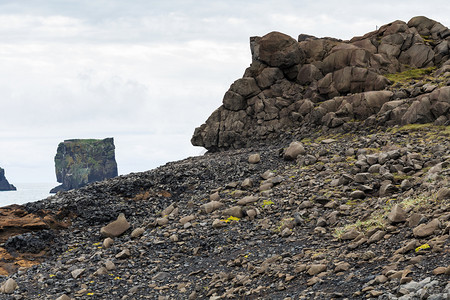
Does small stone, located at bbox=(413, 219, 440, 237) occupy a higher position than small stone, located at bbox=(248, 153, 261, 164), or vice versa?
small stone, located at bbox=(248, 153, 261, 164)

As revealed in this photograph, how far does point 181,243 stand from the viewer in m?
22.8

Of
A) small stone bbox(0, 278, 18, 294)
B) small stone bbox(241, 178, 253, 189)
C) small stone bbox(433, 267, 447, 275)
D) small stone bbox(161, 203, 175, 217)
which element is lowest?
small stone bbox(0, 278, 18, 294)

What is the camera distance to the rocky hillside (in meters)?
15.2

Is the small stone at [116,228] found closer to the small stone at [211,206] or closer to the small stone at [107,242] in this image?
the small stone at [107,242]

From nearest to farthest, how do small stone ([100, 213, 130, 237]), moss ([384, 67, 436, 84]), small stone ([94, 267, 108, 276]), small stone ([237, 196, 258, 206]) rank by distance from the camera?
small stone ([94, 267, 108, 276]), small stone ([237, 196, 258, 206]), small stone ([100, 213, 130, 237]), moss ([384, 67, 436, 84])

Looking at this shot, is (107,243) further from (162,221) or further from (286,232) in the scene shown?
(286,232)

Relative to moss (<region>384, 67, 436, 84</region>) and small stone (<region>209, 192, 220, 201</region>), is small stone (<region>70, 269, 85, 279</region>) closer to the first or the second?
small stone (<region>209, 192, 220, 201</region>)

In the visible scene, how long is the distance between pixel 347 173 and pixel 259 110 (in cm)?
1672

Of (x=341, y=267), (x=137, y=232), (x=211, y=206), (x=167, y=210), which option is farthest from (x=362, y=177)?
(x=137, y=232)

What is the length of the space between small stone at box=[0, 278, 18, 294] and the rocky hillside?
0.09 metres

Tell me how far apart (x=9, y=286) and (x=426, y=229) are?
58.7 feet

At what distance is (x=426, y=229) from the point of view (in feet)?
50.5

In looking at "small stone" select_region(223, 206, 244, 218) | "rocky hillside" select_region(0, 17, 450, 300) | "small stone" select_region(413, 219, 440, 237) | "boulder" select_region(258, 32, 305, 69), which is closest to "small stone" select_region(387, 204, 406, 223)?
"rocky hillside" select_region(0, 17, 450, 300)

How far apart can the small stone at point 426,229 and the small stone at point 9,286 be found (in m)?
17.4
